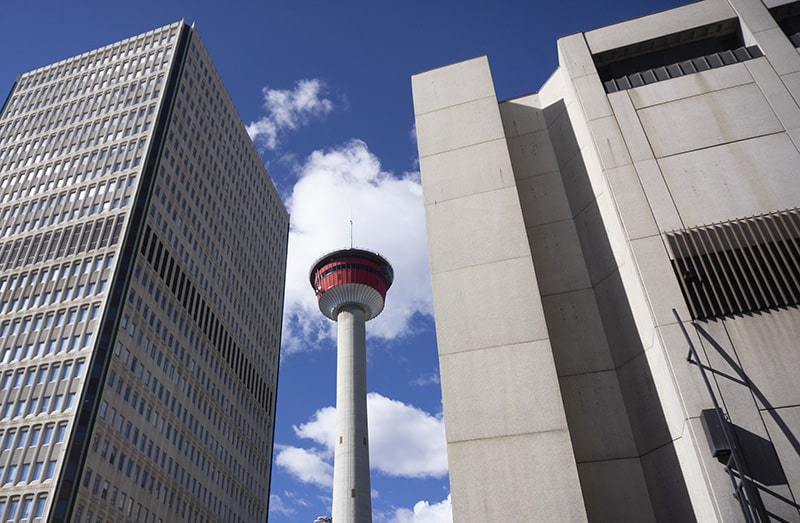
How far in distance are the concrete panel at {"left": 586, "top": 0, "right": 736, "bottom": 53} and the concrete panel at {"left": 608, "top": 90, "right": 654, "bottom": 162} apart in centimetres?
295

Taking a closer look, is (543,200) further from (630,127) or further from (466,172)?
(630,127)

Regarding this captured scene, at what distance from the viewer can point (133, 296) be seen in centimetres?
7081

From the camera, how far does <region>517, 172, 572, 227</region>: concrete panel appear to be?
22766 mm

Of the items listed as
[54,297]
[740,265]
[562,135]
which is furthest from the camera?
[54,297]

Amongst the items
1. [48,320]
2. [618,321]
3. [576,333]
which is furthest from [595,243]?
[48,320]

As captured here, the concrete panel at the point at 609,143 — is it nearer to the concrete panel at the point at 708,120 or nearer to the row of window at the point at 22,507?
the concrete panel at the point at 708,120

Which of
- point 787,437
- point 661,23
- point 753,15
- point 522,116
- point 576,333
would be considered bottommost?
point 787,437

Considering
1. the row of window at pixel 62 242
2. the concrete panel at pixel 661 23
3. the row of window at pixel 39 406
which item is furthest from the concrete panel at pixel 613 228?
the row of window at pixel 62 242

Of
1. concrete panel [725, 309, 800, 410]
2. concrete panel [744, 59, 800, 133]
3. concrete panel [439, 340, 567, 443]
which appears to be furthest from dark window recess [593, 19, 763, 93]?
concrete panel [439, 340, 567, 443]

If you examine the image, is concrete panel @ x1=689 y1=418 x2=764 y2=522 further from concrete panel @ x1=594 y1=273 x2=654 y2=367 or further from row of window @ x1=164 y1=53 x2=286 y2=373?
row of window @ x1=164 y1=53 x2=286 y2=373

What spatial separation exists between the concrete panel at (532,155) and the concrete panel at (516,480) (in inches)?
437

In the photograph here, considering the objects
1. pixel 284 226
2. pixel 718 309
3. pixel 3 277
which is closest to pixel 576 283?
pixel 718 309

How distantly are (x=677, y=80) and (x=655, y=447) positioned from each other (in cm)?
1311

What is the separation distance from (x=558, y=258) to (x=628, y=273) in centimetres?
304
